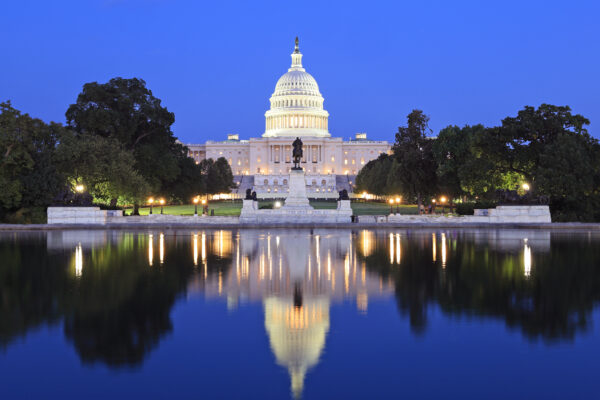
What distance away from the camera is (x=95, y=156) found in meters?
49.8

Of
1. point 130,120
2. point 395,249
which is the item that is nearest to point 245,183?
point 130,120

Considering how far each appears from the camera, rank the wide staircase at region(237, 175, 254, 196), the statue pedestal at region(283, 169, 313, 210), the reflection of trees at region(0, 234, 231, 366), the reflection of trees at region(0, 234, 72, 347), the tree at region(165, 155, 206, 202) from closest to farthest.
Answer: the reflection of trees at region(0, 234, 231, 366)
the reflection of trees at region(0, 234, 72, 347)
the statue pedestal at region(283, 169, 313, 210)
the tree at region(165, 155, 206, 202)
the wide staircase at region(237, 175, 254, 196)

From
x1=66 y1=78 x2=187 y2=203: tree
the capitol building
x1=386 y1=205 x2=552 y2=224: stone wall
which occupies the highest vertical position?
the capitol building

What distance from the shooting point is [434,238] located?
32.0 m

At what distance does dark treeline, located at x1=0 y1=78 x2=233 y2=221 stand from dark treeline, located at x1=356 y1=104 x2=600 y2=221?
21.4 metres

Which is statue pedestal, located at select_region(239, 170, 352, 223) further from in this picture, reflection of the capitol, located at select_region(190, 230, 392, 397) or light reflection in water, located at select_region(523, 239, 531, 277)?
light reflection in water, located at select_region(523, 239, 531, 277)

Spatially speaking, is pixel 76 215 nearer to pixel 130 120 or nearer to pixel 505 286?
pixel 130 120

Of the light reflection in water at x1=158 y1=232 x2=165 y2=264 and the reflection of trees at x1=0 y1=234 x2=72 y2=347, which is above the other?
the light reflection in water at x1=158 y1=232 x2=165 y2=264

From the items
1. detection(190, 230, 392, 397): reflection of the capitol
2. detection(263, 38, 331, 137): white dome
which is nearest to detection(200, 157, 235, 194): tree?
detection(190, 230, 392, 397): reflection of the capitol

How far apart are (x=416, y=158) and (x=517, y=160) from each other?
9725 mm

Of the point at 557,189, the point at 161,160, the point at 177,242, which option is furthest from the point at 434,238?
the point at 161,160

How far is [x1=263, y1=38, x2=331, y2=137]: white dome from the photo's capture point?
173 meters

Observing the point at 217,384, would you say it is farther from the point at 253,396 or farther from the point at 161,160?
the point at 161,160

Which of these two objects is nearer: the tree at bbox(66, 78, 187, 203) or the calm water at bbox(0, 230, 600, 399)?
the calm water at bbox(0, 230, 600, 399)
